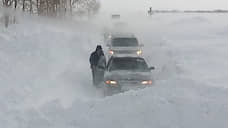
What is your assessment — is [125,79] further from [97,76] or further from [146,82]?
[97,76]

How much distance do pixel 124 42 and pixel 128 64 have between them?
373 inches

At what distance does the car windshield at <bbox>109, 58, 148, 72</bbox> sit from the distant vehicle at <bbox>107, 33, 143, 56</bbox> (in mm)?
8124

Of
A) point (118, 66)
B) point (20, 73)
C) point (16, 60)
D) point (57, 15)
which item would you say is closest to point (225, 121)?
point (118, 66)

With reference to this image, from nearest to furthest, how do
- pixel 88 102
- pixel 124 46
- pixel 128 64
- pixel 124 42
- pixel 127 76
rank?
pixel 88 102 < pixel 127 76 < pixel 128 64 < pixel 124 46 < pixel 124 42

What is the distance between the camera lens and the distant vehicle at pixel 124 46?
23469 millimetres

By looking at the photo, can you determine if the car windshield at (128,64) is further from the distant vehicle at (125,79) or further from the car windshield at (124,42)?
the car windshield at (124,42)

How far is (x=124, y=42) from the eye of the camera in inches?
952

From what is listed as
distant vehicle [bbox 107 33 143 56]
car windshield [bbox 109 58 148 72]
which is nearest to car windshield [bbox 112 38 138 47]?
distant vehicle [bbox 107 33 143 56]

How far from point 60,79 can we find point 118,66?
11.8 feet

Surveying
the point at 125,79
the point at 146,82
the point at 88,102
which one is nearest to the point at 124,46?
the point at 146,82

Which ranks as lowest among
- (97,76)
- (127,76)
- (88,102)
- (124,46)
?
(97,76)

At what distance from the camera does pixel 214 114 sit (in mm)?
8750

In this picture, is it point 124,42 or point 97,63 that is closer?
point 97,63

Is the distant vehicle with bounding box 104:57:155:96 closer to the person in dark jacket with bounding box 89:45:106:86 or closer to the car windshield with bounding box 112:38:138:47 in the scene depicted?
the person in dark jacket with bounding box 89:45:106:86
